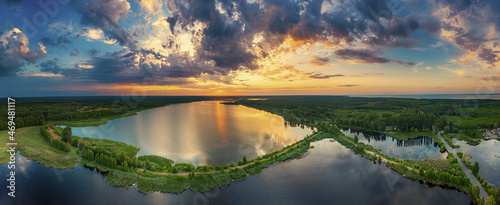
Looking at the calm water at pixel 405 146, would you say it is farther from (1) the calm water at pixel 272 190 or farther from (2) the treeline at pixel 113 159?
(2) the treeline at pixel 113 159

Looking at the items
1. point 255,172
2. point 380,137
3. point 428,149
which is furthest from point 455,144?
point 255,172

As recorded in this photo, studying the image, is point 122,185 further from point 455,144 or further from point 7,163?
point 455,144

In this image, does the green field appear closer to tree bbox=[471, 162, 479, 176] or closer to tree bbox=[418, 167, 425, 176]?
tree bbox=[418, 167, 425, 176]

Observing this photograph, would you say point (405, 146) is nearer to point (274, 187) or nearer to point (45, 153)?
point (274, 187)

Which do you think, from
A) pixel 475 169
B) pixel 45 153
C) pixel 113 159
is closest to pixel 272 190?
pixel 113 159

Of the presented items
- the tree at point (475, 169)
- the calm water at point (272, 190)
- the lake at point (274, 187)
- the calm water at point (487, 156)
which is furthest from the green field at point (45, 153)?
the calm water at point (487, 156)

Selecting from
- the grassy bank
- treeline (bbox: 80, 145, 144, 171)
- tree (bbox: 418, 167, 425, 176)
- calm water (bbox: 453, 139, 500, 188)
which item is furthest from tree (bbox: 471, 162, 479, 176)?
the grassy bank

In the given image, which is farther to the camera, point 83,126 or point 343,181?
point 83,126
